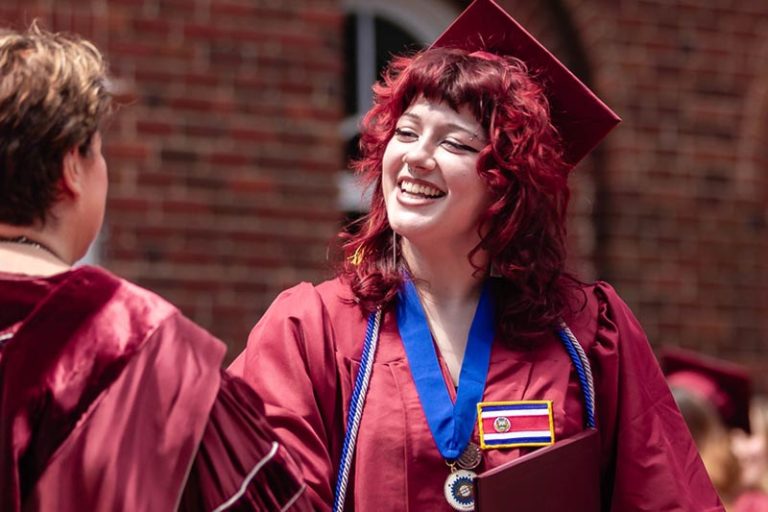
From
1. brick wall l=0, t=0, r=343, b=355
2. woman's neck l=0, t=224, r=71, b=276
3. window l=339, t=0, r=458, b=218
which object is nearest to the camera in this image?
woman's neck l=0, t=224, r=71, b=276

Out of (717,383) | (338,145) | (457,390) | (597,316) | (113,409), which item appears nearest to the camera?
(113,409)

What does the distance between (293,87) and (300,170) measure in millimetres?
323

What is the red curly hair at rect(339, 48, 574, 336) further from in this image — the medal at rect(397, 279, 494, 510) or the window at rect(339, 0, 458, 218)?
the window at rect(339, 0, 458, 218)

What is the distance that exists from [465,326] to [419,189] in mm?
321

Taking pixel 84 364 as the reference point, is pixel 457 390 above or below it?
below

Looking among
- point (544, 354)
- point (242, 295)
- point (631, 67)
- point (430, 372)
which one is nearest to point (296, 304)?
point (430, 372)

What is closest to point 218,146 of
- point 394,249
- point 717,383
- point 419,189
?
point 717,383

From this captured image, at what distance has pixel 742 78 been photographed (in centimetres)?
696

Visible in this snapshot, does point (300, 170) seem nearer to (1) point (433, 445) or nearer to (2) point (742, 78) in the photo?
(2) point (742, 78)

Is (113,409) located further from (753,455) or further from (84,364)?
(753,455)

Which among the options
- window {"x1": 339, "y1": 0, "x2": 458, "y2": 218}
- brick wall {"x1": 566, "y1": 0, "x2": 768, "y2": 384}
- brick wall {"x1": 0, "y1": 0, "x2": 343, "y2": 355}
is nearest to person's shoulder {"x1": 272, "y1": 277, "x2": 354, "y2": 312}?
brick wall {"x1": 0, "y1": 0, "x2": 343, "y2": 355}

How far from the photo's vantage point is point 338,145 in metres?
6.10

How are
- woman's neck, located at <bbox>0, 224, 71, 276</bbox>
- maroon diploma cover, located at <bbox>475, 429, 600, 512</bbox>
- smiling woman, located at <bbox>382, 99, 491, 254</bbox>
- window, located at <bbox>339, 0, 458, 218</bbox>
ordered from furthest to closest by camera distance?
window, located at <bbox>339, 0, 458, 218</bbox> → smiling woman, located at <bbox>382, 99, 491, 254</bbox> → maroon diploma cover, located at <bbox>475, 429, 600, 512</bbox> → woman's neck, located at <bbox>0, 224, 71, 276</bbox>

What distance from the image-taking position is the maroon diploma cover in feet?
10.3
